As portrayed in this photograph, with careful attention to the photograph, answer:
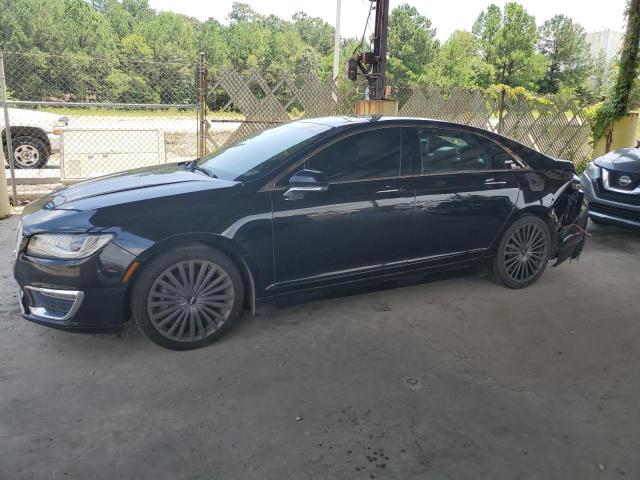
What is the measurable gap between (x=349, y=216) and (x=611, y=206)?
14.5 ft

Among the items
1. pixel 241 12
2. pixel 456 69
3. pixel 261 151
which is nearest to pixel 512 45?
pixel 456 69

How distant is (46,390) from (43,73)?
16388 millimetres

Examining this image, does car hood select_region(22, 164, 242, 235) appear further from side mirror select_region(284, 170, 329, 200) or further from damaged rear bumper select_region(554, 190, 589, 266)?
damaged rear bumper select_region(554, 190, 589, 266)

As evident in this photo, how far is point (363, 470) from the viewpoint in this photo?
8.46 feet

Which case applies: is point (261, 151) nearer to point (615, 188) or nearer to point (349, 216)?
point (349, 216)

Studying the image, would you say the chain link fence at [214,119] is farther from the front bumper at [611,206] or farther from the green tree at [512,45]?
the green tree at [512,45]

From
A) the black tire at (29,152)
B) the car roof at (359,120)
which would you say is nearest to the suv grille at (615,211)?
the car roof at (359,120)

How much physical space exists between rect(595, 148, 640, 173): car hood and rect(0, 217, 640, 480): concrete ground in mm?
2837

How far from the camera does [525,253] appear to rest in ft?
16.3

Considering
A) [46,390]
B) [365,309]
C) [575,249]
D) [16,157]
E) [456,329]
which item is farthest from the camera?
[16,157]

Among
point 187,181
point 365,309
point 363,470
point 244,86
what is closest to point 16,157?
point 244,86

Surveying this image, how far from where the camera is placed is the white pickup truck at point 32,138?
31.4 ft

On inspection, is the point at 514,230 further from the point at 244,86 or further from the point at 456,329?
the point at 244,86

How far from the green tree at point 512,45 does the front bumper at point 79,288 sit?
169ft
